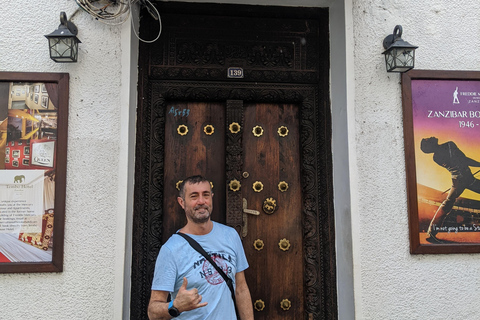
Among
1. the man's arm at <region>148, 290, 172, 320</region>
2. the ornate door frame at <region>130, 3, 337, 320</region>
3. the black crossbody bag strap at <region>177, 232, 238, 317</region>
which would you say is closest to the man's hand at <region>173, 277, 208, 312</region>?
the man's arm at <region>148, 290, 172, 320</region>

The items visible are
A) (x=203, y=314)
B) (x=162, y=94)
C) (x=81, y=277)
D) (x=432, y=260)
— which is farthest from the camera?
(x=162, y=94)

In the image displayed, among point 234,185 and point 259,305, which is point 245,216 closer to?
point 234,185

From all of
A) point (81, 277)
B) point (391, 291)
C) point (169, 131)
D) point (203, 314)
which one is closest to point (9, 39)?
point (169, 131)

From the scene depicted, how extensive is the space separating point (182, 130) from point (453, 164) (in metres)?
2.46

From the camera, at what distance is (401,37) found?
3346mm

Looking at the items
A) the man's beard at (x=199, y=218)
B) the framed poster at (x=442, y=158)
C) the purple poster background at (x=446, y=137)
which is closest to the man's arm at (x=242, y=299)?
the man's beard at (x=199, y=218)

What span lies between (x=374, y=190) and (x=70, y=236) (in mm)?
2537

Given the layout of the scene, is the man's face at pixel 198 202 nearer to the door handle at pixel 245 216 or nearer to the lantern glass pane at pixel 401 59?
the door handle at pixel 245 216

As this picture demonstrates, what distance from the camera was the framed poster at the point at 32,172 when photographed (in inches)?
115

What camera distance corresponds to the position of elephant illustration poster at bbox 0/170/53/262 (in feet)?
9.59

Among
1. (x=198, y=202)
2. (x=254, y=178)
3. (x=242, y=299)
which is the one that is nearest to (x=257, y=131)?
(x=254, y=178)

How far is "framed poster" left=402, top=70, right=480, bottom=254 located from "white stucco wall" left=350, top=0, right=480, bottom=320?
0.25ft

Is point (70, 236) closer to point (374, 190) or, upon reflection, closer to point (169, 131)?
point (169, 131)

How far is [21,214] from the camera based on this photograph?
2961mm
